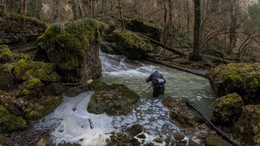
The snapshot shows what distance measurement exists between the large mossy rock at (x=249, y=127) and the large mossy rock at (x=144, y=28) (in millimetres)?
16649

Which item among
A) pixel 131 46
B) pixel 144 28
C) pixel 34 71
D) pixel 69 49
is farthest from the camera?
pixel 144 28

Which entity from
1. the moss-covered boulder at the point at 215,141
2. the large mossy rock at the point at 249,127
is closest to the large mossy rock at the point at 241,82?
the large mossy rock at the point at 249,127

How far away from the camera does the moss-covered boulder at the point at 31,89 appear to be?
5.74 m

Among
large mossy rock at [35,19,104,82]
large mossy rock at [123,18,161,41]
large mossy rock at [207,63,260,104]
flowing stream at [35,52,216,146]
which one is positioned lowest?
flowing stream at [35,52,216,146]

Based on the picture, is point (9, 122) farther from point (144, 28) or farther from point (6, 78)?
point (144, 28)

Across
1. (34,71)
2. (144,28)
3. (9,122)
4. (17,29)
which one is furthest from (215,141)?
(144,28)

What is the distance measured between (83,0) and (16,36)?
2282 cm

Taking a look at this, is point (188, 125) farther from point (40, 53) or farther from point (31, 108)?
point (40, 53)

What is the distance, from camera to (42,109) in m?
5.41

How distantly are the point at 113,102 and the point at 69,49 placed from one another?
4.09 meters

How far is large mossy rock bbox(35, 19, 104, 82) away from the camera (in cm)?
808

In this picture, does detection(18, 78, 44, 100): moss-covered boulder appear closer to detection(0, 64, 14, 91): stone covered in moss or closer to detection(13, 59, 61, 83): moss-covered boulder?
detection(13, 59, 61, 83): moss-covered boulder

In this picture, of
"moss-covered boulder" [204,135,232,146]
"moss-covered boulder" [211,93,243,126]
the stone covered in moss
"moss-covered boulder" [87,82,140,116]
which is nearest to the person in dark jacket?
"moss-covered boulder" [87,82,140,116]

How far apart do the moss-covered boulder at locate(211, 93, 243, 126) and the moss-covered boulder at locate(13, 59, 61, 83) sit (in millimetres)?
6826
